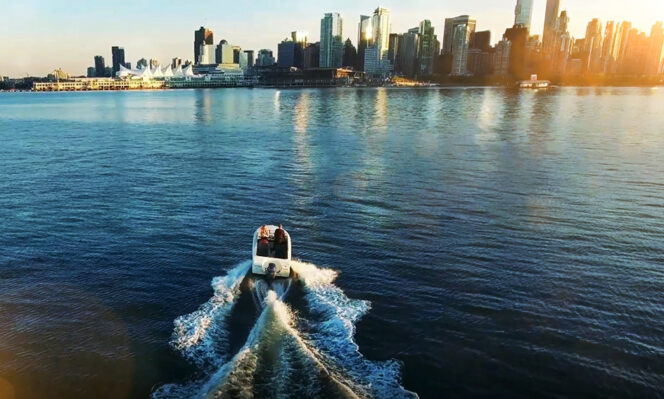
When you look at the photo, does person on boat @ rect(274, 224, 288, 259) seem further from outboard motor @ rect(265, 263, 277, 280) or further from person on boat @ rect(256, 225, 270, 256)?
outboard motor @ rect(265, 263, 277, 280)

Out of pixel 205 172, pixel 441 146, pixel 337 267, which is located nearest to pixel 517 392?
pixel 337 267

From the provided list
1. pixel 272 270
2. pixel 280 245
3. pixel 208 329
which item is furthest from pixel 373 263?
pixel 208 329

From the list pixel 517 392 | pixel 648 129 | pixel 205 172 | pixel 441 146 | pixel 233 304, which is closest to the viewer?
pixel 517 392

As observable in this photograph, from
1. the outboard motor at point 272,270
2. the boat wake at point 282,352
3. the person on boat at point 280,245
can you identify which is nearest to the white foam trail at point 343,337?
the boat wake at point 282,352

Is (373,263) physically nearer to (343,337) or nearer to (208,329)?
(343,337)

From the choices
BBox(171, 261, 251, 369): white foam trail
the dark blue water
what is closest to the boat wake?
BBox(171, 261, 251, 369): white foam trail

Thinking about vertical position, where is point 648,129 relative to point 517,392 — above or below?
above

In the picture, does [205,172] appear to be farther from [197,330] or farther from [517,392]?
[517,392]
